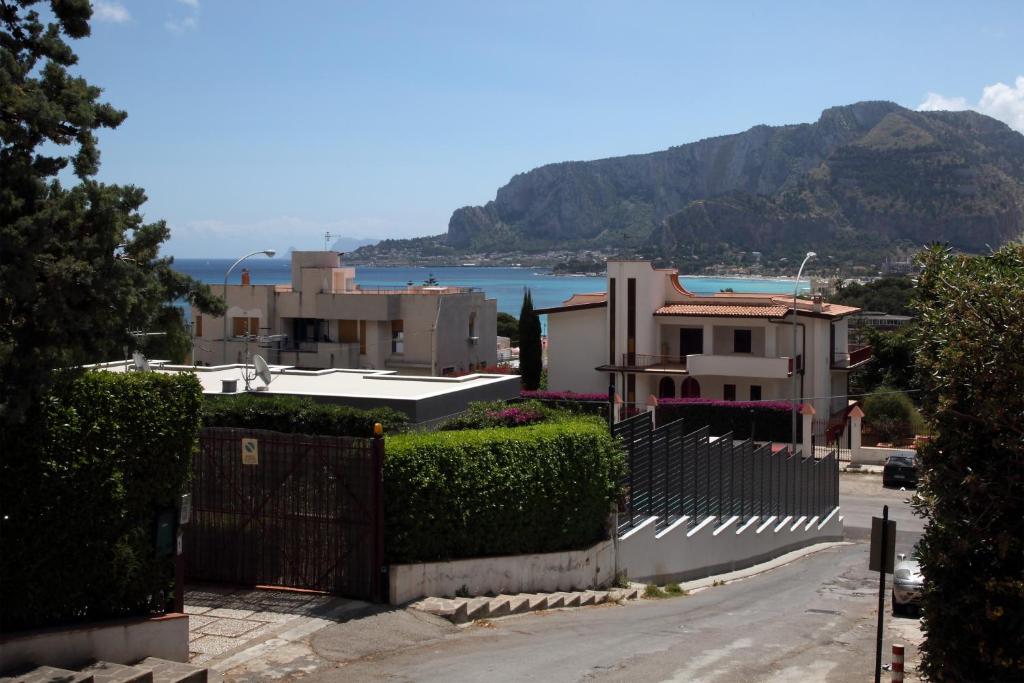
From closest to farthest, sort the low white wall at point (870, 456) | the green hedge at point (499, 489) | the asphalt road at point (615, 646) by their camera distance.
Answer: the asphalt road at point (615, 646)
the green hedge at point (499, 489)
the low white wall at point (870, 456)

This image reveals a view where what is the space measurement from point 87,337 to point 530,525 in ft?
24.4

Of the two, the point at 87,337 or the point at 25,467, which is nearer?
the point at 25,467

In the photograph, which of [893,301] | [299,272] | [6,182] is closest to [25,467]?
[6,182]

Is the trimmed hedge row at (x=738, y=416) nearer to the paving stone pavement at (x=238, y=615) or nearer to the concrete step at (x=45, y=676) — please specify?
the paving stone pavement at (x=238, y=615)

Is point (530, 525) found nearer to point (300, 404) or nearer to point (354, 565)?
point (354, 565)

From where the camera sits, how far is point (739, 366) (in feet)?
161

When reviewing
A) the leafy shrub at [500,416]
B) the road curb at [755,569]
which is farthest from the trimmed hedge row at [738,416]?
the leafy shrub at [500,416]

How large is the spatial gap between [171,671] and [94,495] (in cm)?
190

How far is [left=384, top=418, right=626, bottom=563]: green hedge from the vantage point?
1397 centimetres

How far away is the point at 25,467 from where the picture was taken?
403 inches

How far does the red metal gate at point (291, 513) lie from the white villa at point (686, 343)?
3710 centimetres

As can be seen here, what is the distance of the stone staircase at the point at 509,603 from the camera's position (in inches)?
543

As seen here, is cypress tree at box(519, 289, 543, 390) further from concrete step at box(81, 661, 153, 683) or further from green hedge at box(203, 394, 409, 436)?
concrete step at box(81, 661, 153, 683)

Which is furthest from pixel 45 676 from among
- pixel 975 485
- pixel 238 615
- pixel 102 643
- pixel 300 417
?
pixel 300 417
